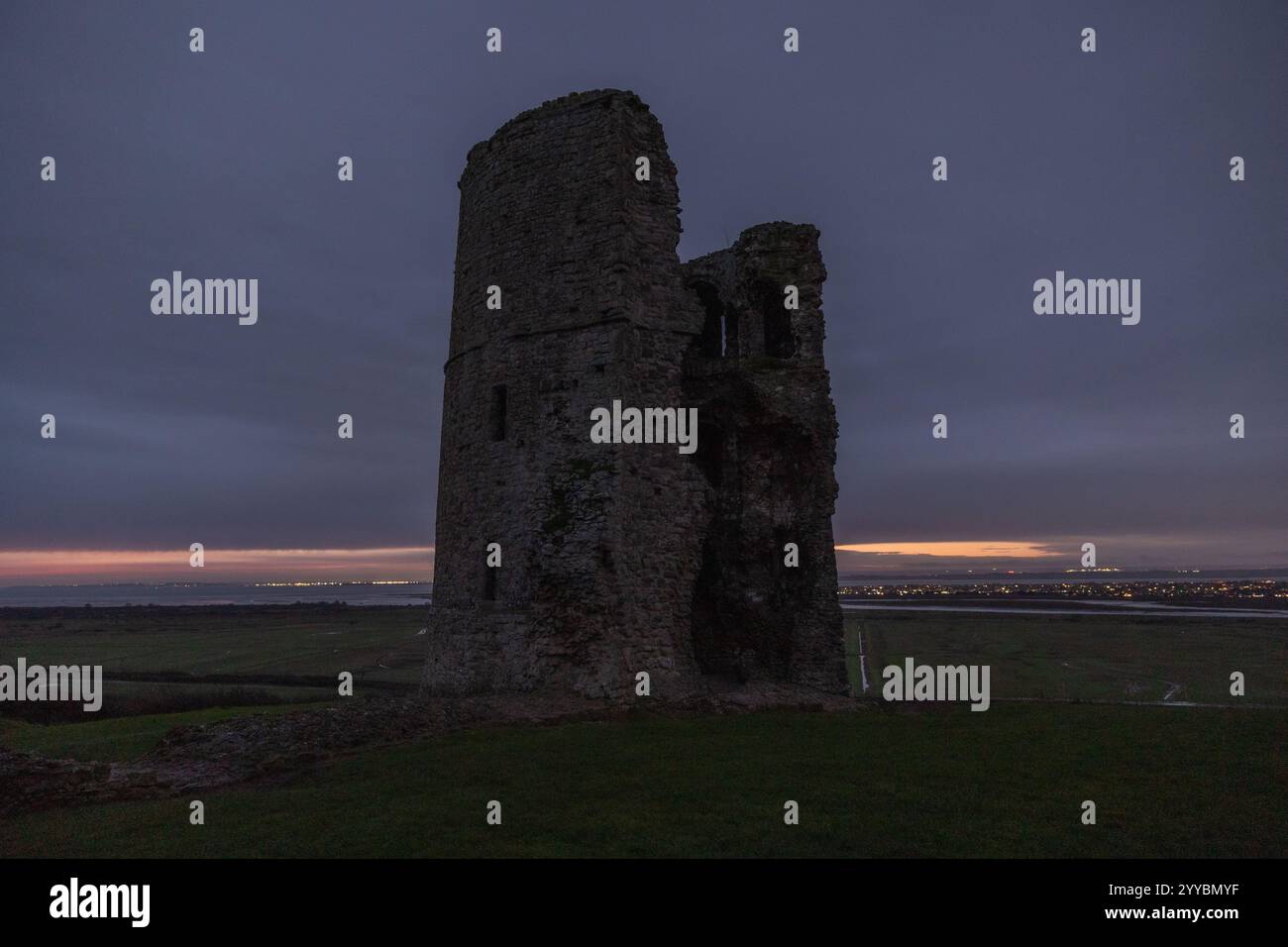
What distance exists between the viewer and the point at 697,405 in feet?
59.2

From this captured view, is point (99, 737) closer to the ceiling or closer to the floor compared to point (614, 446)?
closer to the floor

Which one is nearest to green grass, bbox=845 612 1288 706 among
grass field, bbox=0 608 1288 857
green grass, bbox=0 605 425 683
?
grass field, bbox=0 608 1288 857

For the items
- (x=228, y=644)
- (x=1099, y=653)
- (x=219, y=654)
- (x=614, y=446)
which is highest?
(x=614, y=446)

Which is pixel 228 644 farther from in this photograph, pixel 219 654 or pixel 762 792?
pixel 762 792

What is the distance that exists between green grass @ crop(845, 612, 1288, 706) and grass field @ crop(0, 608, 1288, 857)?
17187 mm

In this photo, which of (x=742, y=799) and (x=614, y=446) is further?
(x=614, y=446)

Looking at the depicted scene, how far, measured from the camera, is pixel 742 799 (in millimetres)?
8414

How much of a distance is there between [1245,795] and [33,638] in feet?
293

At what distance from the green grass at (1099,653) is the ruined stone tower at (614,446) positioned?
14497mm

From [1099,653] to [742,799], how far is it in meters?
47.2

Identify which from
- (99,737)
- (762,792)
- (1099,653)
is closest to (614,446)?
(762,792)

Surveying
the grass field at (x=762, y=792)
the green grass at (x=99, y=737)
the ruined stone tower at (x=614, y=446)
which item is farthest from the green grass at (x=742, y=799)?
the green grass at (x=99, y=737)

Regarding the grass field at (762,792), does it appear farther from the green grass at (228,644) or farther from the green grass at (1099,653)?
the green grass at (228,644)
